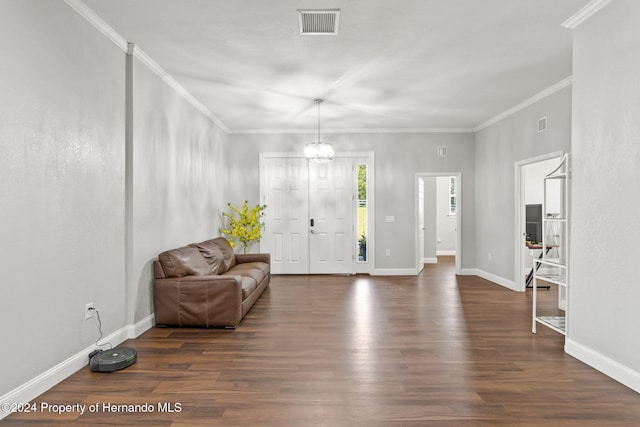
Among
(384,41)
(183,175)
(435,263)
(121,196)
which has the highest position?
(384,41)

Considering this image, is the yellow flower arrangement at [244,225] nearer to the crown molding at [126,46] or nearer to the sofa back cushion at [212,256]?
the sofa back cushion at [212,256]

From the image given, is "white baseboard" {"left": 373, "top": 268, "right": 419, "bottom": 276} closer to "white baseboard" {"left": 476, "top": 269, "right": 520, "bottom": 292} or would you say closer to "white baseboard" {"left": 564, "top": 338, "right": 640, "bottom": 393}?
"white baseboard" {"left": 476, "top": 269, "right": 520, "bottom": 292}

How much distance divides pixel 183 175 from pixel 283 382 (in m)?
3.29

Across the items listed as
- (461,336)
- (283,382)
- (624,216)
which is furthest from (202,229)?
(624,216)

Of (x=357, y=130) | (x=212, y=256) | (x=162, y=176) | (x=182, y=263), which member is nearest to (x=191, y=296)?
(x=182, y=263)

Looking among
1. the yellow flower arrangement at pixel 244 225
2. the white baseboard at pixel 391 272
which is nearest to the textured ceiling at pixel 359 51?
the yellow flower arrangement at pixel 244 225

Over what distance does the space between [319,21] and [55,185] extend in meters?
2.47

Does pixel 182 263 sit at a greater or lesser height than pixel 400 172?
lesser

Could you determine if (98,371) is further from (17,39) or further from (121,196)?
(17,39)

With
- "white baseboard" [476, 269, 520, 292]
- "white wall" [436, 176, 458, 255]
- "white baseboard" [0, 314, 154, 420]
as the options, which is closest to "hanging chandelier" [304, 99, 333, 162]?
"white baseboard" [0, 314, 154, 420]

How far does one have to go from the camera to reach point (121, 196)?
11.8 feet

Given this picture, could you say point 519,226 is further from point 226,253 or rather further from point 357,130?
point 226,253

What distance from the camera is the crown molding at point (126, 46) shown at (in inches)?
118

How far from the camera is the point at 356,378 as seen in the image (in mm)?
2834
